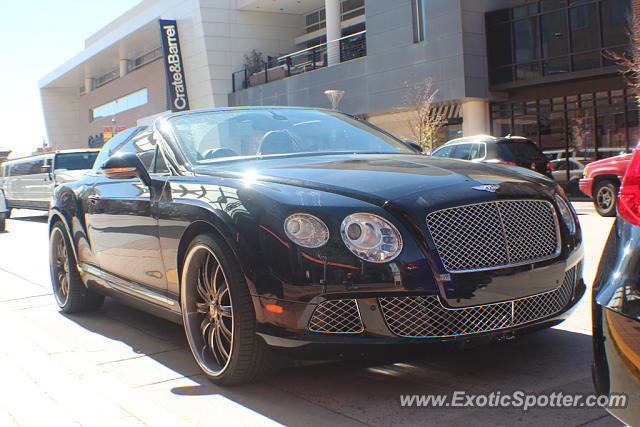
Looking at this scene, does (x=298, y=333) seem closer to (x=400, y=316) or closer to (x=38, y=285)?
(x=400, y=316)

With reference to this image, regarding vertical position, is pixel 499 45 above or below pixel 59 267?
above

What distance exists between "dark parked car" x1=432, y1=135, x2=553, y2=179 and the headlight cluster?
40.8 ft

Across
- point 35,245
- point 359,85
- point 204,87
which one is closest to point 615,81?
point 359,85

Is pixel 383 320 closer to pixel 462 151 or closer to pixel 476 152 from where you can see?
pixel 476 152

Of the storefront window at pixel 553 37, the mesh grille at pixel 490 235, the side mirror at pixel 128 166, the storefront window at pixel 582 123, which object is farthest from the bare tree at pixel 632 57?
the side mirror at pixel 128 166

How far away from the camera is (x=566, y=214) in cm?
378

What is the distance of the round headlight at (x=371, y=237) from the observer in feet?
10.4

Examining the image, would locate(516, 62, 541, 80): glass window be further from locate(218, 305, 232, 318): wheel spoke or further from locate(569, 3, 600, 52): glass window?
locate(218, 305, 232, 318): wheel spoke

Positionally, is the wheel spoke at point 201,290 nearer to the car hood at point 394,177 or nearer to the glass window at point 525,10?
the car hood at point 394,177

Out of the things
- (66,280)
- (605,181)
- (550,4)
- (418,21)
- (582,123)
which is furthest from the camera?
(418,21)

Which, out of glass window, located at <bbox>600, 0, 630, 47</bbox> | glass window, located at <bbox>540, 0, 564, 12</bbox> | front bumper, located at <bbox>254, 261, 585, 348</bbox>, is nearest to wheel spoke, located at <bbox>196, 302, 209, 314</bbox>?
front bumper, located at <bbox>254, 261, 585, 348</bbox>

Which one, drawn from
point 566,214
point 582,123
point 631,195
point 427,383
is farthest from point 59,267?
point 582,123

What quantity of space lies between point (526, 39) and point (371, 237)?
2338 centimetres

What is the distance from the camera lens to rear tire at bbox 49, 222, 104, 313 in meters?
5.94
